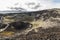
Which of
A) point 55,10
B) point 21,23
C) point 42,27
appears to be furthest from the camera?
point 55,10

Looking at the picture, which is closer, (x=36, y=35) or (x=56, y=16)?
(x=36, y=35)

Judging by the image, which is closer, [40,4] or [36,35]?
[36,35]

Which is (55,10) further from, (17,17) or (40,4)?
(17,17)

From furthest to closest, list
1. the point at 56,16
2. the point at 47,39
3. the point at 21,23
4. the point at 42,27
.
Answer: the point at 56,16, the point at 21,23, the point at 42,27, the point at 47,39

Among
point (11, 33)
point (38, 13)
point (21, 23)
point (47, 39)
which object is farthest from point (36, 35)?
point (38, 13)

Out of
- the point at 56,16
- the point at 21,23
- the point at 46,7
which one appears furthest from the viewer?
the point at 46,7

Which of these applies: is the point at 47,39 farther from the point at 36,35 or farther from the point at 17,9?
the point at 17,9

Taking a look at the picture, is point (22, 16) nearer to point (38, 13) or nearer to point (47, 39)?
point (38, 13)

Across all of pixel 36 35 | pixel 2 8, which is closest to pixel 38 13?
pixel 2 8

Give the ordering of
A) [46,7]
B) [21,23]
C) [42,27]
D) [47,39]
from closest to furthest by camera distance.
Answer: [47,39]
[42,27]
[21,23]
[46,7]
